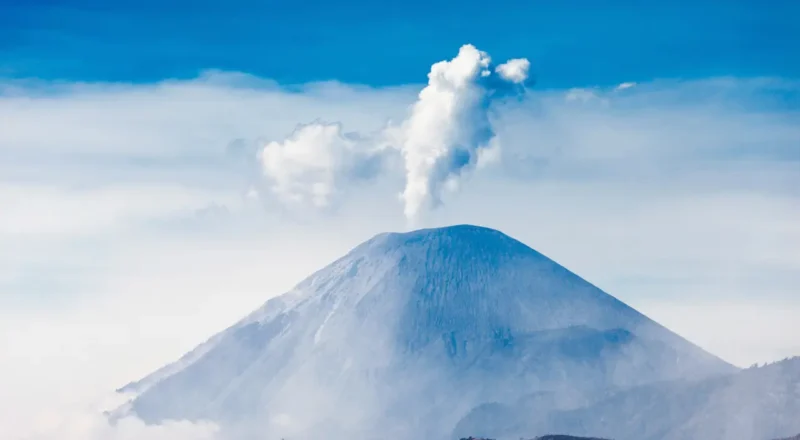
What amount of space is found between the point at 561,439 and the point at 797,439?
30374 mm

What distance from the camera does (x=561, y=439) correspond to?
555 ft

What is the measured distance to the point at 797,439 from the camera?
15400 centimetres

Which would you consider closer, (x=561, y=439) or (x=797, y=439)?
(x=797, y=439)
